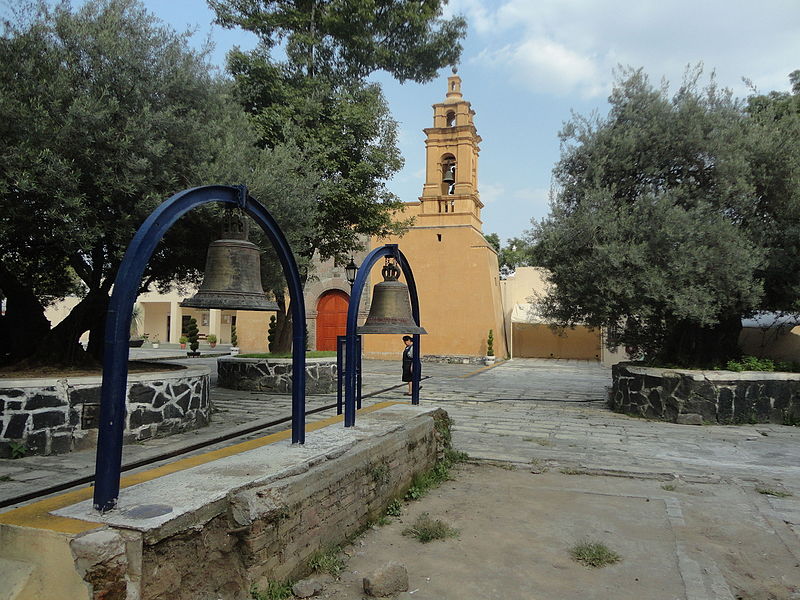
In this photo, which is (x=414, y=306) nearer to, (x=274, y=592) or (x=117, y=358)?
(x=274, y=592)

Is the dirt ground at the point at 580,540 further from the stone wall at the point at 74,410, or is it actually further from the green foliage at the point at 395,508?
the stone wall at the point at 74,410

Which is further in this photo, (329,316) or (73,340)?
(329,316)

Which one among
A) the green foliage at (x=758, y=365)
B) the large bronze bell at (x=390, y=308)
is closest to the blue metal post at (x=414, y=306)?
the large bronze bell at (x=390, y=308)

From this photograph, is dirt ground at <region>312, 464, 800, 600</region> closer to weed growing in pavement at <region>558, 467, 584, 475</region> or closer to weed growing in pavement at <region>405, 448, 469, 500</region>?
weed growing in pavement at <region>405, 448, 469, 500</region>

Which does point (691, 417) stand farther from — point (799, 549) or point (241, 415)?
point (241, 415)

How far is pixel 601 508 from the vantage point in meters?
4.99

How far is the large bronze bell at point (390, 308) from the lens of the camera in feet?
18.5

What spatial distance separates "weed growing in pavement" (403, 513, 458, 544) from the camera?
423cm

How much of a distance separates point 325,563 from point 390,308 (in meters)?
2.64

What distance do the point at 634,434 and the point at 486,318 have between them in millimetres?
15140

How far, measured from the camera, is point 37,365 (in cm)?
705

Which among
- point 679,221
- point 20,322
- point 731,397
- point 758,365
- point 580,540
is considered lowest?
point 580,540

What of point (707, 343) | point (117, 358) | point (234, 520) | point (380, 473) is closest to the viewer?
point (117, 358)

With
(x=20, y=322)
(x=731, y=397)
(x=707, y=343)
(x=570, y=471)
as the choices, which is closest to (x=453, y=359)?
A: (x=707, y=343)
